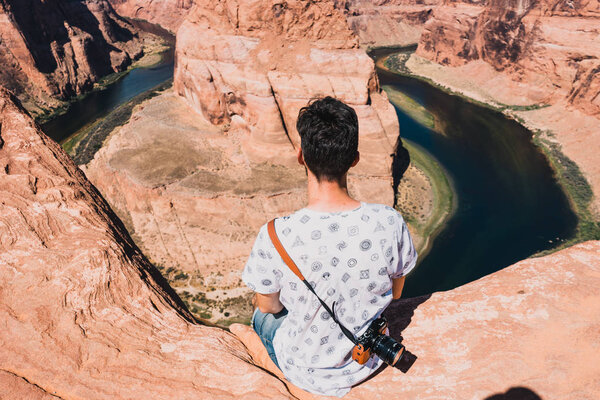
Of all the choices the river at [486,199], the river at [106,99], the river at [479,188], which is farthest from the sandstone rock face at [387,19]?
the river at [106,99]

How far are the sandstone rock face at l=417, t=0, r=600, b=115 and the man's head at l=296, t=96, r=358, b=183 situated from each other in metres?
55.6

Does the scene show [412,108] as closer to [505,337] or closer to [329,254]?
[505,337]

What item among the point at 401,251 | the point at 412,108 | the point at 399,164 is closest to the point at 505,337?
the point at 401,251

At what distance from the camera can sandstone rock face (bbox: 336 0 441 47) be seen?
84.9 metres

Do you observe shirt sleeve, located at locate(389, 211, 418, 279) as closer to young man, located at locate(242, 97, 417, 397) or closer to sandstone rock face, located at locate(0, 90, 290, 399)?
young man, located at locate(242, 97, 417, 397)

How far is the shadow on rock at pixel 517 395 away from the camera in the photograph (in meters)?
4.82

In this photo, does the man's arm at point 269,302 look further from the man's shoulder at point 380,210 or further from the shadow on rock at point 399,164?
the shadow on rock at point 399,164

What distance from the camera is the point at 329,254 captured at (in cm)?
369

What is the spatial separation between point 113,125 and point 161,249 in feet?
86.4

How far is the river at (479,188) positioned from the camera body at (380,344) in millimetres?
22202

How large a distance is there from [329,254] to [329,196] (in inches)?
25.5

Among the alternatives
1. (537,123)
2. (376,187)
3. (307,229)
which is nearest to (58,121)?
(376,187)

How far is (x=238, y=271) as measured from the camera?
82.6ft

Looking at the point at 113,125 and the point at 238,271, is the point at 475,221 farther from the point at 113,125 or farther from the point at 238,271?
the point at 113,125
